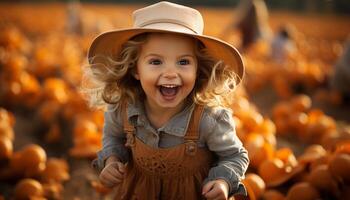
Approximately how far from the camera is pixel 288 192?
261 cm

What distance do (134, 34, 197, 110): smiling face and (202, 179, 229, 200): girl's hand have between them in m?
0.40

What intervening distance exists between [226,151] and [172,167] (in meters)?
0.27

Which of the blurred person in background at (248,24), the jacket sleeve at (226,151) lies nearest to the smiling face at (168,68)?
the jacket sleeve at (226,151)

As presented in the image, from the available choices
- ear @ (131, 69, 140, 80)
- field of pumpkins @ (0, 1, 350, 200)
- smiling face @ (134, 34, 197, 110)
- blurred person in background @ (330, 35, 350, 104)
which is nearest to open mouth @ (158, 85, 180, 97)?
smiling face @ (134, 34, 197, 110)

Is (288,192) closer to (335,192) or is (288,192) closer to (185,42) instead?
(335,192)

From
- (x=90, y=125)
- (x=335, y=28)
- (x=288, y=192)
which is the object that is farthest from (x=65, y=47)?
(x=335, y=28)

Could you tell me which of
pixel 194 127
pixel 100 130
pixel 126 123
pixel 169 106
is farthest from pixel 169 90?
pixel 100 130

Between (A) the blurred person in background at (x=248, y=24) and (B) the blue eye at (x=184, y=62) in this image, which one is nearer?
(B) the blue eye at (x=184, y=62)

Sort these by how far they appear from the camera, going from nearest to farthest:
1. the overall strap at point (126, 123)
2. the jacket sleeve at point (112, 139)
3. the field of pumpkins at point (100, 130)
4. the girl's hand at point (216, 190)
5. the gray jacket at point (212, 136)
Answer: the girl's hand at point (216, 190), the gray jacket at point (212, 136), the overall strap at point (126, 123), the jacket sleeve at point (112, 139), the field of pumpkins at point (100, 130)

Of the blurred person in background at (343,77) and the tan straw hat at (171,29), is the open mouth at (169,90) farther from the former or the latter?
the blurred person in background at (343,77)

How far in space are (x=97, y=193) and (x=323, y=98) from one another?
134 inches

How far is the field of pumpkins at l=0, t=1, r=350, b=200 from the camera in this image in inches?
106

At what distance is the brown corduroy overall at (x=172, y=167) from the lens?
6.52ft

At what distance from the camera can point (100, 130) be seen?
3674mm
